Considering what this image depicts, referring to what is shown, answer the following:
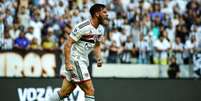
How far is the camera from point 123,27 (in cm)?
1939

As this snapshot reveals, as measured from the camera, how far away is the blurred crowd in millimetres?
16594

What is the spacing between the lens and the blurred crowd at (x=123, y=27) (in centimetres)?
1659

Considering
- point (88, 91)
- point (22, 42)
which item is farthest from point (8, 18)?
point (88, 91)

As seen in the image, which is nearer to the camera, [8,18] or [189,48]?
[189,48]

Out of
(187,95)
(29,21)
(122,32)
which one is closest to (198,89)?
(187,95)

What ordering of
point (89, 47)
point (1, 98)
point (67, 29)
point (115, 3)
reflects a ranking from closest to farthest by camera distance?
point (89, 47) → point (1, 98) → point (67, 29) → point (115, 3)

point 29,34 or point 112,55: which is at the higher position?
point 29,34

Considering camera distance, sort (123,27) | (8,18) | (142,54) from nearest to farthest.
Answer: (142,54) < (8,18) < (123,27)

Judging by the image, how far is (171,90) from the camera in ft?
49.1

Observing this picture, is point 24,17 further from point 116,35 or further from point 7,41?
point 116,35

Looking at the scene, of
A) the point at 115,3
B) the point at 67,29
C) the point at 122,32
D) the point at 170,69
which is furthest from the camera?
the point at 115,3

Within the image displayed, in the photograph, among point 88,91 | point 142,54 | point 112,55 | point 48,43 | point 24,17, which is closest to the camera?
point 88,91

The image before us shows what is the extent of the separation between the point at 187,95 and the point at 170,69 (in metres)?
1.30

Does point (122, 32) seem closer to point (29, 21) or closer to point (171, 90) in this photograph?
point (29, 21)
